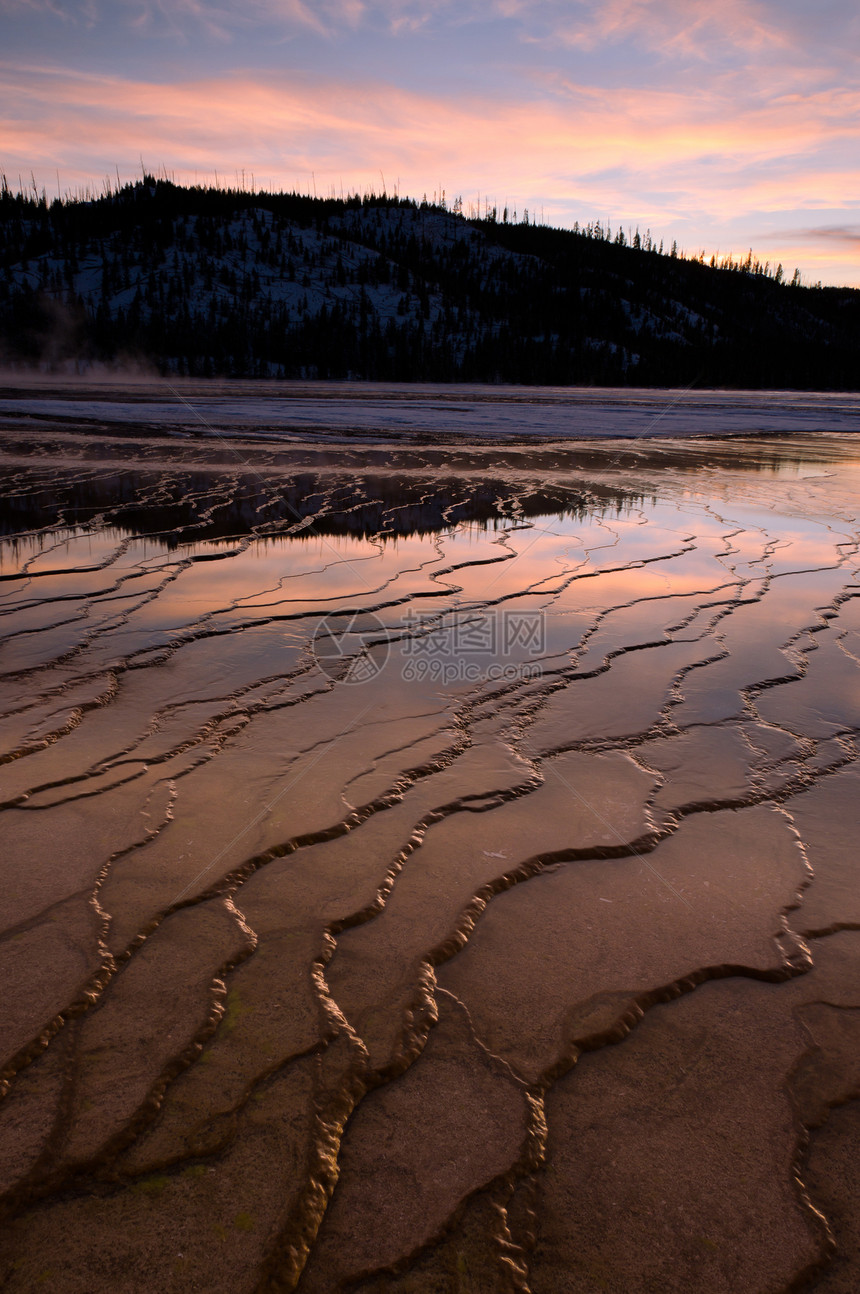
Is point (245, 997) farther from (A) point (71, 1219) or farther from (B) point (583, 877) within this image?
(B) point (583, 877)

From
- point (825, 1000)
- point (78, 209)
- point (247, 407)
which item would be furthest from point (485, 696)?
point (78, 209)

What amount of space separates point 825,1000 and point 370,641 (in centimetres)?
247

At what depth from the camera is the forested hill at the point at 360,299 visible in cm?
7038
